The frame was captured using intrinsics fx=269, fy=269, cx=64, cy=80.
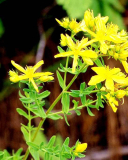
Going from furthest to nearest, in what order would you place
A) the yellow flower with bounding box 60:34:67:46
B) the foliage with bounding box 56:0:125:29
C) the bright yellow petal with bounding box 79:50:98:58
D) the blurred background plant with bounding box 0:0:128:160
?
the blurred background plant with bounding box 0:0:128:160
the foliage with bounding box 56:0:125:29
the yellow flower with bounding box 60:34:67:46
the bright yellow petal with bounding box 79:50:98:58

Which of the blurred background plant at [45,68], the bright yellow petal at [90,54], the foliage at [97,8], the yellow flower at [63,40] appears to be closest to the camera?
the bright yellow petal at [90,54]

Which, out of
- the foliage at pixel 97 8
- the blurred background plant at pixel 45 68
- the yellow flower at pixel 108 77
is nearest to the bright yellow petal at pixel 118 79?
the yellow flower at pixel 108 77

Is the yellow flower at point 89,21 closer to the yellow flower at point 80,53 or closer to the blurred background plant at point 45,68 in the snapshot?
the yellow flower at point 80,53

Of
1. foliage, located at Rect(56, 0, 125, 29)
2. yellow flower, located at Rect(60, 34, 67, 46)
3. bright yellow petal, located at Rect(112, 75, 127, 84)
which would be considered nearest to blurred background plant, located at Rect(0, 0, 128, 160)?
foliage, located at Rect(56, 0, 125, 29)

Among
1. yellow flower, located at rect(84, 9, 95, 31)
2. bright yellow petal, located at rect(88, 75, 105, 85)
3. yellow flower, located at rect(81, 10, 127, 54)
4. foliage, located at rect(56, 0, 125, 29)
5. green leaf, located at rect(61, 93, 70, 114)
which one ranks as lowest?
green leaf, located at rect(61, 93, 70, 114)

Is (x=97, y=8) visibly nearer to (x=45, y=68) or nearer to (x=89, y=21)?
(x=45, y=68)

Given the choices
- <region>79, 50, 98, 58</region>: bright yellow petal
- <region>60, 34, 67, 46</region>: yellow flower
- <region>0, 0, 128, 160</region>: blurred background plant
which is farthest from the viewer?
<region>0, 0, 128, 160</region>: blurred background plant

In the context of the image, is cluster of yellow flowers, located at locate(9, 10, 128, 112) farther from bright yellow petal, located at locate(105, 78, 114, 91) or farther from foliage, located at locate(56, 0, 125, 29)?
foliage, located at locate(56, 0, 125, 29)

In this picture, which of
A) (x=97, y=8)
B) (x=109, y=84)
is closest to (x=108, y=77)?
(x=109, y=84)
